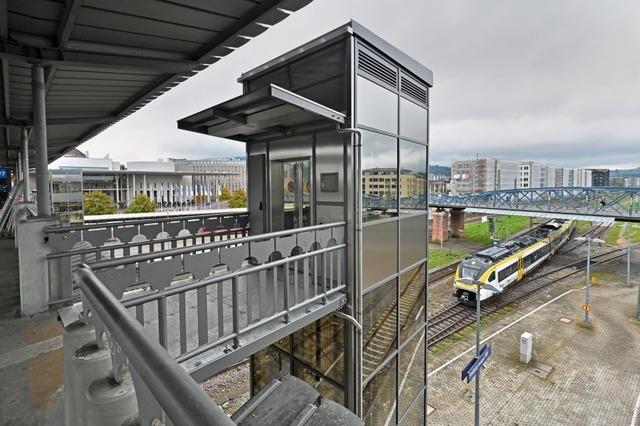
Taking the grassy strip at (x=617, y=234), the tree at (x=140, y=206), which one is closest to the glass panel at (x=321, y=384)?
the tree at (x=140, y=206)

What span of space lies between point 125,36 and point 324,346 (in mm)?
5357

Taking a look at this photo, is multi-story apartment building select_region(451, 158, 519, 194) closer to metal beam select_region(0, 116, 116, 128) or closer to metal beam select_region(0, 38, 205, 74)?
metal beam select_region(0, 116, 116, 128)

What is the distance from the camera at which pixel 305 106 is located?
3.75 meters

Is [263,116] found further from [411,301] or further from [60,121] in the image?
[60,121]

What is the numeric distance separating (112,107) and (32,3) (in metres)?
4.91

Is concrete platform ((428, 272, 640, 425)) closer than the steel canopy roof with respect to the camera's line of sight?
No

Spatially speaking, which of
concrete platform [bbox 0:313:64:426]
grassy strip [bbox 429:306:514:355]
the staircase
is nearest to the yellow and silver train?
grassy strip [bbox 429:306:514:355]

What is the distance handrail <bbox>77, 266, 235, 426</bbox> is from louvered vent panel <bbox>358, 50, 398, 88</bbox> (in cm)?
450

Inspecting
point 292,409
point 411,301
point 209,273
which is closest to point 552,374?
point 411,301

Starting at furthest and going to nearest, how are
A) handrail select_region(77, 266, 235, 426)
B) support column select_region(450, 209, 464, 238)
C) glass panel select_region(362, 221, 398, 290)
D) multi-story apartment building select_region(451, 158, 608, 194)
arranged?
multi-story apartment building select_region(451, 158, 608, 194) < support column select_region(450, 209, 464, 238) < glass panel select_region(362, 221, 398, 290) < handrail select_region(77, 266, 235, 426)

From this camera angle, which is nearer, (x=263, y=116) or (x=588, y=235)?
(x=263, y=116)

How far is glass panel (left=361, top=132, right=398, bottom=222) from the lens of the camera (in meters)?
4.78

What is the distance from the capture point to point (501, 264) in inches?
722

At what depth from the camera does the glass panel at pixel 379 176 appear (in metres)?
4.78
